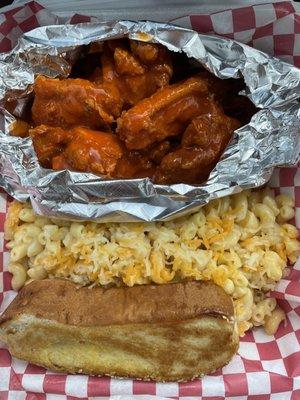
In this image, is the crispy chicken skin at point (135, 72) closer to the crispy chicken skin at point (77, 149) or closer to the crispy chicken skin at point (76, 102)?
the crispy chicken skin at point (76, 102)

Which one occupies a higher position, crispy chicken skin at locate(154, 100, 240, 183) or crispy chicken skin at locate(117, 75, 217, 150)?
crispy chicken skin at locate(117, 75, 217, 150)

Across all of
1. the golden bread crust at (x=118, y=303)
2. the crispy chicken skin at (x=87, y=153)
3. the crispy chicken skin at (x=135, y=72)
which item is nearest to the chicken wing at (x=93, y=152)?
the crispy chicken skin at (x=87, y=153)

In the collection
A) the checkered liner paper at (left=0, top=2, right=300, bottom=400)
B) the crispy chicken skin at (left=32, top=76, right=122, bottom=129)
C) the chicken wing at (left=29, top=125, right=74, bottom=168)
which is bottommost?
the checkered liner paper at (left=0, top=2, right=300, bottom=400)

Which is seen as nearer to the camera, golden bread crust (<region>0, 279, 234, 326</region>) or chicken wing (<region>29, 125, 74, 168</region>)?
golden bread crust (<region>0, 279, 234, 326</region>)

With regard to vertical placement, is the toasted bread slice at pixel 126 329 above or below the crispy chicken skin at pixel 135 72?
below

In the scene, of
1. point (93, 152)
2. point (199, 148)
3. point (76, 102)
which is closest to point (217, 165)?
point (199, 148)

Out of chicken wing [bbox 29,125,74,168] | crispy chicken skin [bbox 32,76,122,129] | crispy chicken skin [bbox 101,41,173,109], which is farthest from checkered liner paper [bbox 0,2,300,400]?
chicken wing [bbox 29,125,74,168]

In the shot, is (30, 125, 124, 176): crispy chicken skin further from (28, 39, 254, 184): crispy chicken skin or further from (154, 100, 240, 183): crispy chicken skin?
(154, 100, 240, 183): crispy chicken skin
